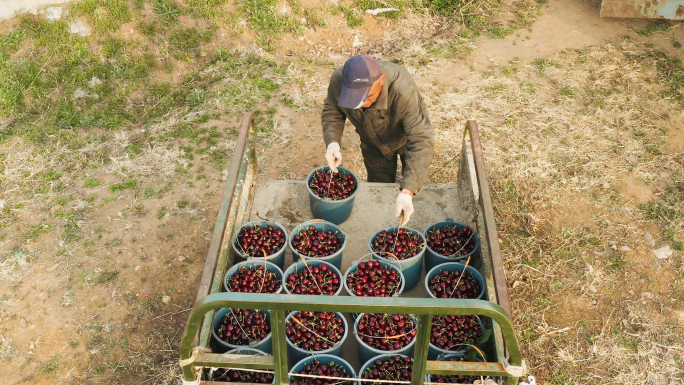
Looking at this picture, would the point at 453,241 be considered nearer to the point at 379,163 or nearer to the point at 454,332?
the point at 454,332

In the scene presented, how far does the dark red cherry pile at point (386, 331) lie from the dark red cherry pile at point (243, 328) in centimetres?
65

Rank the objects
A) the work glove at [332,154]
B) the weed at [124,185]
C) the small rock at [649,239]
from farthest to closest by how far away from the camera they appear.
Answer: the weed at [124,185], the small rock at [649,239], the work glove at [332,154]

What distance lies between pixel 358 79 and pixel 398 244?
1.25 m

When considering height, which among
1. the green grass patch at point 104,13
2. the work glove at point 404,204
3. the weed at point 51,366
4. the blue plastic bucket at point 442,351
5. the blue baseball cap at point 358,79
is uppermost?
the blue baseball cap at point 358,79

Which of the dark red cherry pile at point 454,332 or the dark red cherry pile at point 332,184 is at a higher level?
the dark red cherry pile at point 332,184

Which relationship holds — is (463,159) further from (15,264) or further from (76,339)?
(15,264)

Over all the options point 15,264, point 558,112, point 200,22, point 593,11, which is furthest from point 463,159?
point 593,11

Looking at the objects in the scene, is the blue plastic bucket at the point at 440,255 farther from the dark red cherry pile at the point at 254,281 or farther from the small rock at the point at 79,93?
the small rock at the point at 79,93

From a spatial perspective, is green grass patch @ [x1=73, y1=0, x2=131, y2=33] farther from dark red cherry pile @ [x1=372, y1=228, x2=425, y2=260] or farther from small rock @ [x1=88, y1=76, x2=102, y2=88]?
dark red cherry pile @ [x1=372, y1=228, x2=425, y2=260]

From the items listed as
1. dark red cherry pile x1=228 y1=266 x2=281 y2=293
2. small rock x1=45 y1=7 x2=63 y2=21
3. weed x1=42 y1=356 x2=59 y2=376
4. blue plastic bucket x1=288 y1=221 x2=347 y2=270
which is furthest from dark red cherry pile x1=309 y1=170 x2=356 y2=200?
small rock x1=45 y1=7 x2=63 y2=21

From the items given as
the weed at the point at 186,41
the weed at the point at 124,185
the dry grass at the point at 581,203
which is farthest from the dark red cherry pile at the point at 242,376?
the weed at the point at 186,41

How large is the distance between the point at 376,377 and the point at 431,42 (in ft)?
21.2

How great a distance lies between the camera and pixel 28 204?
239 inches

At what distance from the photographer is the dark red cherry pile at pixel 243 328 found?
3666 mm
